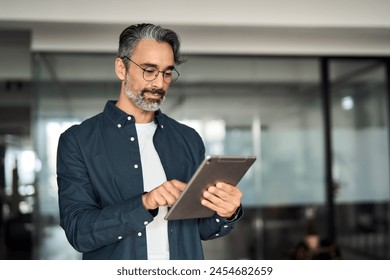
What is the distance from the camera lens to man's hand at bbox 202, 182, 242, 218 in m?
1.55

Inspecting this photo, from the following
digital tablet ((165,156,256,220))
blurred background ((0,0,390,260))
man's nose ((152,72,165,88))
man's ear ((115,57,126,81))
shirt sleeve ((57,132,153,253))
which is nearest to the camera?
digital tablet ((165,156,256,220))

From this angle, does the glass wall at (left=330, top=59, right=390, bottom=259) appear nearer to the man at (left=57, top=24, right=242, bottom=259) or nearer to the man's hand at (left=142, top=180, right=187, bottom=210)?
the man at (left=57, top=24, right=242, bottom=259)

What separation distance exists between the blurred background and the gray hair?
2276 mm

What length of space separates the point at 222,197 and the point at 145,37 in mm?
621

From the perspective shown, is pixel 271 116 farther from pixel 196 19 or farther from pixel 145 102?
pixel 145 102

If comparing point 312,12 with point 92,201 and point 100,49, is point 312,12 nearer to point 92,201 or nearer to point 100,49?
point 100,49

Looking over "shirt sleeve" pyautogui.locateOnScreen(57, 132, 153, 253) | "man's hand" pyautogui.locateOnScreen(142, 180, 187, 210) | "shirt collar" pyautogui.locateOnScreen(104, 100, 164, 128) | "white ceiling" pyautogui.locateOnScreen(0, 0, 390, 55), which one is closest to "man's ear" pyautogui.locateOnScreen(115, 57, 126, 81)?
"shirt collar" pyautogui.locateOnScreen(104, 100, 164, 128)

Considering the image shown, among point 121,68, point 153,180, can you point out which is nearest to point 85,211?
point 153,180

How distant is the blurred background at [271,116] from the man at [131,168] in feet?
7.56

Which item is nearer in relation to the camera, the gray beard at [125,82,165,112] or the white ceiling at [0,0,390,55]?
the gray beard at [125,82,165,112]

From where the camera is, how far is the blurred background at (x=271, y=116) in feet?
14.1

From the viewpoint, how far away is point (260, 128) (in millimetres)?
4520

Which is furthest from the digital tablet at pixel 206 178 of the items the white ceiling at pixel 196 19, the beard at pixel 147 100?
the white ceiling at pixel 196 19

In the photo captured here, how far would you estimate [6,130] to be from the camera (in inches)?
199
